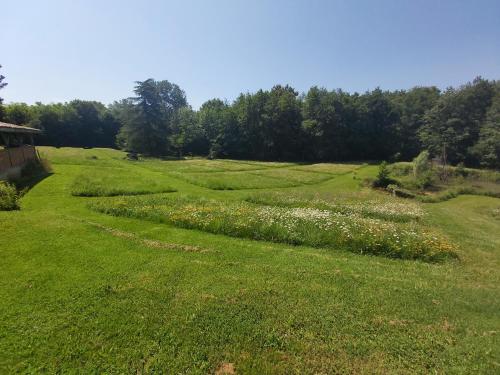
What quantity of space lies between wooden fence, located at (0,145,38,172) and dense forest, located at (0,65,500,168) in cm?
4088

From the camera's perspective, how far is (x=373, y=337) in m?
6.93

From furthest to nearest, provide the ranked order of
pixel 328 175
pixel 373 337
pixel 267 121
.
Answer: pixel 267 121 < pixel 328 175 < pixel 373 337

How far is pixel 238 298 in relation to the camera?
834 cm

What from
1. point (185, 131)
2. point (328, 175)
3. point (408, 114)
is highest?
point (408, 114)

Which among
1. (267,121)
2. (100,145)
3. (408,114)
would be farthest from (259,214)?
(100,145)

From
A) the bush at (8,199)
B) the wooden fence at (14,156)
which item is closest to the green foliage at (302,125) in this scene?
the wooden fence at (14,156)

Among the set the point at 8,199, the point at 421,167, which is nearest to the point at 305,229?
the point at 8,199

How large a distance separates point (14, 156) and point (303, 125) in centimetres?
5980

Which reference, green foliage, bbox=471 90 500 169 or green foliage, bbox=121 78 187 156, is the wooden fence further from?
green foliage, bbox=471 90 500 169

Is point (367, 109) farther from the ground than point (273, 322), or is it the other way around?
point (367, 109)

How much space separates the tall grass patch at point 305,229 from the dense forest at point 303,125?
191 ft

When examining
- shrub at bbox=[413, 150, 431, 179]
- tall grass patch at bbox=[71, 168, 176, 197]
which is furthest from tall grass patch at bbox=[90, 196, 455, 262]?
shrub at bbox=[413, 150, 431, 179]

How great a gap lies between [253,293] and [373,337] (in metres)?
3.30

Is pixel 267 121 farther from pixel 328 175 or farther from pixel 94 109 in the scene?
pixel 94 109
